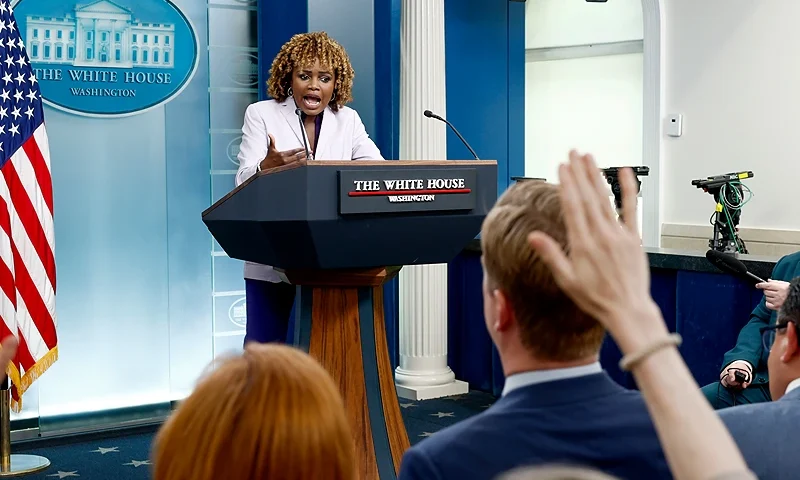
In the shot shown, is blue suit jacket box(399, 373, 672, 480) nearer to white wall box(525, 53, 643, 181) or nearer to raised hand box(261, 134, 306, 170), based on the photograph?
raised hand box(261, 134, 306, 170)

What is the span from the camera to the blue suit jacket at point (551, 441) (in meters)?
1.12

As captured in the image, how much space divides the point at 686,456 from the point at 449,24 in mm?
4784

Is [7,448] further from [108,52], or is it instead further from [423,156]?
[423,156]

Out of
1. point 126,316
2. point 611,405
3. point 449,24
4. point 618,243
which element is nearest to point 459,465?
point 611,405

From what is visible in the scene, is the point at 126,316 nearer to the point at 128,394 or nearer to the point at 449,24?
the point at 128,394

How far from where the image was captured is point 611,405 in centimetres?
115

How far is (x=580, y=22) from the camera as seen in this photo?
7.58 meters

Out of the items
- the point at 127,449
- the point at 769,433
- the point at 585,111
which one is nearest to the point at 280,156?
the point at 769,433

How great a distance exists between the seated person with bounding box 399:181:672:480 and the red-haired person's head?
0.29m

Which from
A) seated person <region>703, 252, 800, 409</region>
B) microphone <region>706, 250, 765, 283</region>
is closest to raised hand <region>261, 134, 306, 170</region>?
microphone <region>706, 250, 765, 283</region>

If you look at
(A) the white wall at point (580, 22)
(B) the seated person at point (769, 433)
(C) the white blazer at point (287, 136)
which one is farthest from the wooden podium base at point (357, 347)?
(A) the white wall at point (580, 22)

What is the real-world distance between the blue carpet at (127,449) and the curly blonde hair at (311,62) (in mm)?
1491

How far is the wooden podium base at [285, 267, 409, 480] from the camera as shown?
109 inches

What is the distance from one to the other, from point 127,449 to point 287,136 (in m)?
1.61
